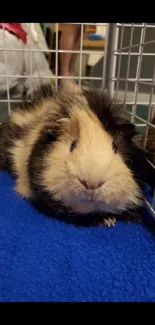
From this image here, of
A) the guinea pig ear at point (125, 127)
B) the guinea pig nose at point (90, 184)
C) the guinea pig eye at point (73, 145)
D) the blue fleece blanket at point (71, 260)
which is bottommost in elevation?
the blue fleece blanket at point (71, 260)

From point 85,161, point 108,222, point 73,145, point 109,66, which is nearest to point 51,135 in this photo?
point 73,145

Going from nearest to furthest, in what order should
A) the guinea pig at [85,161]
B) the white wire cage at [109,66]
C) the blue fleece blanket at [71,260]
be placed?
the blue fleece blanket at [71,260], the guinea pig at [85,161], the white wire cage at [109,66]

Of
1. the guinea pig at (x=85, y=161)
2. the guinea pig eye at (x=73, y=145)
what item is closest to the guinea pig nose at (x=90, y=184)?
the guinea pig at (x=85, y=161)

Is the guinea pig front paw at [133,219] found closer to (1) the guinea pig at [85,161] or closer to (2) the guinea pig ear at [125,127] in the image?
(1) the guinea pig at [85,161]

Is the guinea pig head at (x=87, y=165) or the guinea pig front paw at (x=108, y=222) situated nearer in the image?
the guinea pig head at (x=87, y=165)

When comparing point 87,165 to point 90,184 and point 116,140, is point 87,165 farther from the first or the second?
point 116,140

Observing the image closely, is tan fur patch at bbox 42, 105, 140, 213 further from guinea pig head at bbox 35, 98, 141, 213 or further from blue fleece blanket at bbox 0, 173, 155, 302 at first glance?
blue fleece blanket at bbox 0, 173, 155, 302

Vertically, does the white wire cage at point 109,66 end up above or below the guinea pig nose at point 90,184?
above
